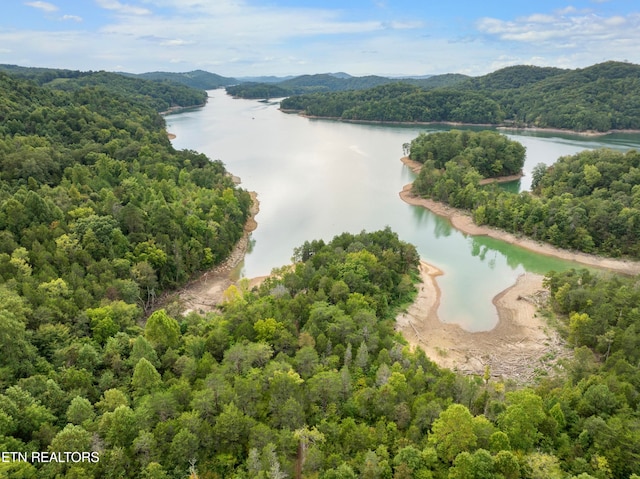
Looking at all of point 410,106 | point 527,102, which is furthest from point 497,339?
point 527,102

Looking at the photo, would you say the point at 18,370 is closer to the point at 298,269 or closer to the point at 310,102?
the point at 298,269

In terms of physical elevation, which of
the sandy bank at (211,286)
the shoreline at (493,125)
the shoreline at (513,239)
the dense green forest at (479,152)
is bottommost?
the sandy bank at (211,286)

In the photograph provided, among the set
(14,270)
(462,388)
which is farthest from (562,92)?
(14,270)

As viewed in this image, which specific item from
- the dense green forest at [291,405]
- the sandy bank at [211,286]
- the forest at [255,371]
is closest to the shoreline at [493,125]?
the forest at [255,371]

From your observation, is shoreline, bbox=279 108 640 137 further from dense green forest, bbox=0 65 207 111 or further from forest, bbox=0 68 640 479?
forest, bbox=0 68 640 479

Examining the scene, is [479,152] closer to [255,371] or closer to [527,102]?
[255,371]

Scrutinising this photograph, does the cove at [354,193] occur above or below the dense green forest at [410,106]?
below

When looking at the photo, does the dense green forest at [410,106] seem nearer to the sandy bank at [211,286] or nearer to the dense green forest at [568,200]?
the dense green forest at [568,200]

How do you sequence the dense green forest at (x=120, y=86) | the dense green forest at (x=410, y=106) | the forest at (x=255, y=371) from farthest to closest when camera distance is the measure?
the dense green forest at (x=410, y=106) → the dense green forest at (x=120, y=86) → the forest at (x=255, y=371)
